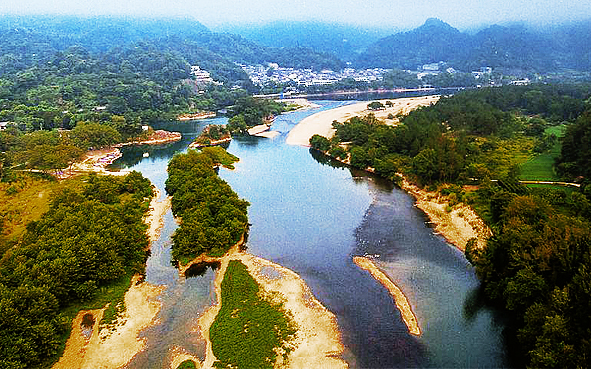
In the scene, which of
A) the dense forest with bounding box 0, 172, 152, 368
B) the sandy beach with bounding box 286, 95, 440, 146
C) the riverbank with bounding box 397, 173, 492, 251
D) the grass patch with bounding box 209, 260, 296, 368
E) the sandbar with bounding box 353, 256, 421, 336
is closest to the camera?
the dense forest with bounding box 0, 172, 152, 368

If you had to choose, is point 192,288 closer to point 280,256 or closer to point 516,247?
point 280,256

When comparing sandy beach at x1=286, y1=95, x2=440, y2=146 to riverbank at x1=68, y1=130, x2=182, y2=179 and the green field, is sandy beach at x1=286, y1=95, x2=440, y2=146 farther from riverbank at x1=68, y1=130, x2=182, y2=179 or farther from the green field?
the green field

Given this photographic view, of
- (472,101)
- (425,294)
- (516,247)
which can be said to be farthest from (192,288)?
(472,101)

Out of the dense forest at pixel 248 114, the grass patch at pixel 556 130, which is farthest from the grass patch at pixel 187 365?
the grass patch at pixel 556 130

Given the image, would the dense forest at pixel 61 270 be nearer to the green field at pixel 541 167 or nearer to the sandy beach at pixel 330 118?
the green field at pixel 541 167

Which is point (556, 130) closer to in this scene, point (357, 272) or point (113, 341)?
point (357, 272)

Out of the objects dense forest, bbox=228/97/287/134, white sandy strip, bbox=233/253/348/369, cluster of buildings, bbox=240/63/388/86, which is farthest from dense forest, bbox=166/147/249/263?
cluster of buildings, bbox=240/63/388/86

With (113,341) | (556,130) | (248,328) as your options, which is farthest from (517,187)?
(556,130)

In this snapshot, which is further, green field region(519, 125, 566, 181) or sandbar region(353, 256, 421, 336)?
green field region(519, 125, 566, 181)
